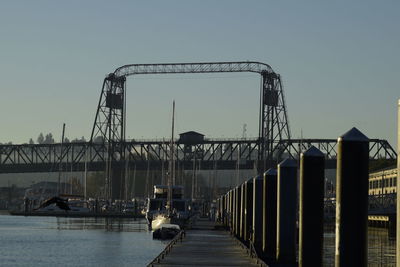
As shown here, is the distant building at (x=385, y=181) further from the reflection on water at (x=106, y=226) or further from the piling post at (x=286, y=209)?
the piling post at (x=286, y=209)

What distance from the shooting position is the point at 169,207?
99.5 m

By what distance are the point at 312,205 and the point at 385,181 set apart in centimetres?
11833

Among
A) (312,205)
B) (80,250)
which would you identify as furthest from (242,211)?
(312,205)

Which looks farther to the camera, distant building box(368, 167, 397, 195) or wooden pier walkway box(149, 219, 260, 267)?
distant building box(368, 167, 397, 195)

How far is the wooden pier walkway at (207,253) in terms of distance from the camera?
4241 cm

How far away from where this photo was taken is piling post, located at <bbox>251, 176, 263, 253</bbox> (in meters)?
52.2

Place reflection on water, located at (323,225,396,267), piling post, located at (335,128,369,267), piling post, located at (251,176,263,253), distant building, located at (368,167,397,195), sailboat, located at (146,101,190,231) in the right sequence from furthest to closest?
distant building, located at (368,167,397,195), sailboat, located at (146,101,190,231), reflection on water, located at (323,225,396,267), piling post, located at (251,176,263,253), piling post, located at (335,128,369,267)

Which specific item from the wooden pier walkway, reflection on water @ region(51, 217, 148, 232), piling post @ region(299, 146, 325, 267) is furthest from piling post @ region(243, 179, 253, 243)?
reflection on water @ region(51, 217, 148, 232)

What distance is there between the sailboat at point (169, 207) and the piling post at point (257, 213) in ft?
110

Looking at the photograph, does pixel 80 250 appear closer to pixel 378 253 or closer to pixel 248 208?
pixel 248 208

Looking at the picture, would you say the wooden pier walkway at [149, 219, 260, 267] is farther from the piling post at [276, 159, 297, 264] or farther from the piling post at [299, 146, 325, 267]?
the piling post at [299, 146, 325, 267]

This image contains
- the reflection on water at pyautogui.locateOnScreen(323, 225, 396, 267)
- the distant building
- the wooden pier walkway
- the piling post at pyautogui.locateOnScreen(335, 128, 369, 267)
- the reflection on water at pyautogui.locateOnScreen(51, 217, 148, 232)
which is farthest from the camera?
the distant building

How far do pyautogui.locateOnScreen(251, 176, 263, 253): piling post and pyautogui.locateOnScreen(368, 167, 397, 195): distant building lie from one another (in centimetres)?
8484

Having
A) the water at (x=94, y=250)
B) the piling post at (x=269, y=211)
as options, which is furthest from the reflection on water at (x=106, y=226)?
the piling post at (x=269, y=211)
